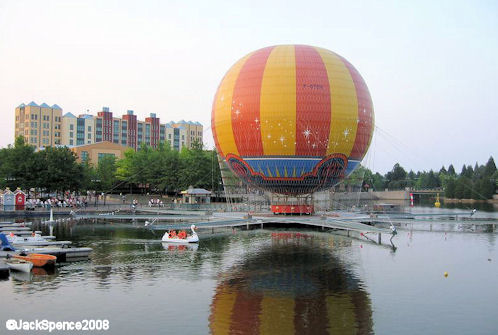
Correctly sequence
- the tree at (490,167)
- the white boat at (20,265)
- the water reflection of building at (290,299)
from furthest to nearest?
the tree at (490,167)
the white boat at (20,265)
the water reflection of building at (290,299)

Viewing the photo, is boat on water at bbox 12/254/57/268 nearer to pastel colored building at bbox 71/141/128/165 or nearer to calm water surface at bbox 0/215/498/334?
calm water surface at bbox 0/215/498/334

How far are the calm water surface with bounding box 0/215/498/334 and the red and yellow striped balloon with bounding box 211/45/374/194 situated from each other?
11.1 metres

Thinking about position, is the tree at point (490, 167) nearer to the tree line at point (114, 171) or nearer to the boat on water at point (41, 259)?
the tree line at point (114, 171)

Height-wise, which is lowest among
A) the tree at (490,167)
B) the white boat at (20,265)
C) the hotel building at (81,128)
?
the white boat at (20,265)

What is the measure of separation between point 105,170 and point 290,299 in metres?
81.1

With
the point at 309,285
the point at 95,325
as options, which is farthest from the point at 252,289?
the point at 95,325

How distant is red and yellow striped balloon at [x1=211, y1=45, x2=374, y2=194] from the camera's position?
44562 mm

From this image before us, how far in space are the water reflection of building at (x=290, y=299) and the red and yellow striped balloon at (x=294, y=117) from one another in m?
16.3

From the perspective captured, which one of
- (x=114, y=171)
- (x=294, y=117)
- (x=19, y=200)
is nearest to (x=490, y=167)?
(x=114, y=171)

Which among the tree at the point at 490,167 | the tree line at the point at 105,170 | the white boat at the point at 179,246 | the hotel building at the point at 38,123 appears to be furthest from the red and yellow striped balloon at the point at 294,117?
the hotel building at the point at 38,123

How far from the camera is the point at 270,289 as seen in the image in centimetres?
2284

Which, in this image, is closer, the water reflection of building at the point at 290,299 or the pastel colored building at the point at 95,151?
the water reflection of building at the point at 290,299

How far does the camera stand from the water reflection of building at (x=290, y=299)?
17.9 metres

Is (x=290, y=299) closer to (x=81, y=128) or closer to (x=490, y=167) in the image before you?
(x=490, y=167)
